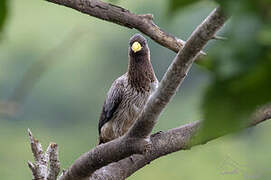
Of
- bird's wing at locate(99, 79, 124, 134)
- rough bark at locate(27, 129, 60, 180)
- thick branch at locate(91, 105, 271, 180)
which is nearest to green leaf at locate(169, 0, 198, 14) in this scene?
thick branch at locate(91, 105, 271, 180)

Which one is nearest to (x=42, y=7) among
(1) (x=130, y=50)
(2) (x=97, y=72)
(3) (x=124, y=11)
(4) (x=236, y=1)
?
(2) (x=97, y=72)

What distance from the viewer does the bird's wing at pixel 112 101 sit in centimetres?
471

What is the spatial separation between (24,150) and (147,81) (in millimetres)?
16254

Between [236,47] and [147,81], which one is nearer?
[236,47]

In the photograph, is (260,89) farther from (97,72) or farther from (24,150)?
(97,72)

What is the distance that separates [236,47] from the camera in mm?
619

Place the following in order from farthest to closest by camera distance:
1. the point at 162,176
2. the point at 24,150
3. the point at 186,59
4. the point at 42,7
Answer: the point at 42,7, the point at 24,150, the point at 162,176, the point at 186,59

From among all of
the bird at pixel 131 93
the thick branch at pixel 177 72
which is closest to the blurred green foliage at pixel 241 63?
the thick branch at pixel 177 72

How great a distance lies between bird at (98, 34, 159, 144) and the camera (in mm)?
4590

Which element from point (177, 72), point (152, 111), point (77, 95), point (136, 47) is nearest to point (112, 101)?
point (136, 47)

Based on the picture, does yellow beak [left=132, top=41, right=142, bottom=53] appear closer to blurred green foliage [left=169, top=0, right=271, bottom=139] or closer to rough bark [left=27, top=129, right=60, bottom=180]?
rough bark [left=27, top=129, right=60, bottom=180]

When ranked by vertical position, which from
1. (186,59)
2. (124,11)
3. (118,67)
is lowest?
(186,59)

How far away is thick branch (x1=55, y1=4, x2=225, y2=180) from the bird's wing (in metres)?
1.50

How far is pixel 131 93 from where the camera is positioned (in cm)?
462
